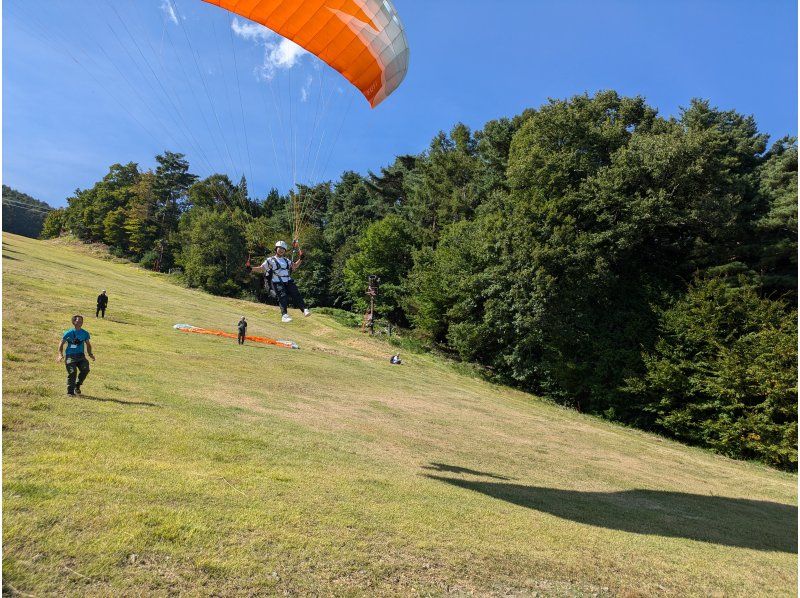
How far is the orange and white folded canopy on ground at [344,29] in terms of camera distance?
9750 millimetres

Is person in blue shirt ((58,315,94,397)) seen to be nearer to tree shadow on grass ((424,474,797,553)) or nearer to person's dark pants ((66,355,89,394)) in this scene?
person's dark pants ((66,355,89,394))

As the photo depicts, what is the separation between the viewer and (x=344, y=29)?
10.1 m

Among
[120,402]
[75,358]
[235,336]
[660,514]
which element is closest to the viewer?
[75,358]

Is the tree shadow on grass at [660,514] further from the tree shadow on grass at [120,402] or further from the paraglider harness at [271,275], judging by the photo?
the tree shadow on grass at [120,402]

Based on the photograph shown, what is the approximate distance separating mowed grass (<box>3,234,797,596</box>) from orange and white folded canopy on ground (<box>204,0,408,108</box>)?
8.62 metres

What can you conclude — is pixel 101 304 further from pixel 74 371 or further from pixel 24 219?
pixel 24 219

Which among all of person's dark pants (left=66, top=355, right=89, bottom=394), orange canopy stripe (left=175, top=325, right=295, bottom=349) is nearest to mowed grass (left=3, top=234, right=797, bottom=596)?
person's dark pants (left=66, top=355, right=89, bottom=394)

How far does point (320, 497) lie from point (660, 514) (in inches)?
327

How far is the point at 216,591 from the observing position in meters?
4.47

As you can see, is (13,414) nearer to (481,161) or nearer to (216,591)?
(216,591)

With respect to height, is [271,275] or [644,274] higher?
[644,274]

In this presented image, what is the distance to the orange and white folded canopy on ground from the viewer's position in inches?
384

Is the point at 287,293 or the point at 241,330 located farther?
the point at 241,330

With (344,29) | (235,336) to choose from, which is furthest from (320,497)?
(235,336)
